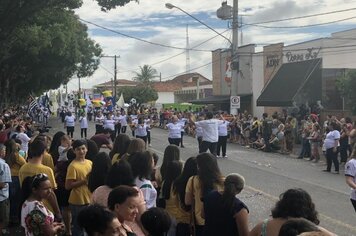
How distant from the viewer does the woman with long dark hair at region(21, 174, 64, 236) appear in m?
4.78

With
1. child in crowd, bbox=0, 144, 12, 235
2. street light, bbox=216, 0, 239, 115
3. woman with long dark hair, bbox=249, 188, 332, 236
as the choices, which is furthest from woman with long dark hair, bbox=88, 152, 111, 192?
street light, bbox=216, 0, 239, 115

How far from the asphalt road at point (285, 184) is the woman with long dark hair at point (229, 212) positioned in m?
4.27

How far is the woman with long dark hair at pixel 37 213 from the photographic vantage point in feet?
15.7

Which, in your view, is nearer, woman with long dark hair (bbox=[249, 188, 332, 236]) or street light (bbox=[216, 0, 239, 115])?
woman with long dark hair (bbox=[249, 188, 332, 236])

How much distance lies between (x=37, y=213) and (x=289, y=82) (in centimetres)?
2710

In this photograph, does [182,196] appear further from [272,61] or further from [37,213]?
[272,61]

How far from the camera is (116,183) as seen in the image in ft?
17.1

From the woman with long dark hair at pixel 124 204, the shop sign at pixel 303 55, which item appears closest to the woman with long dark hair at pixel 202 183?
the woman with long dark hair at pixel 124 204

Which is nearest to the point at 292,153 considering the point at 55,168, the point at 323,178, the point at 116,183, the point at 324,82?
the point at 323,178

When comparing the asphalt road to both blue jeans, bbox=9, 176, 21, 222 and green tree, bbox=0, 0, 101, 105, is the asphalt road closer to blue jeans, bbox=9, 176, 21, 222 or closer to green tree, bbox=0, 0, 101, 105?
blue jeans, bbox=9, 176, 21, 222

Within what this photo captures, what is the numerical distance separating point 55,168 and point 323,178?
30.7 ft

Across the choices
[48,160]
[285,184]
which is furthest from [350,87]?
[48,160]

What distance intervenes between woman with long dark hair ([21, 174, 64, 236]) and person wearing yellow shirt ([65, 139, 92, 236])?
47.9 inches

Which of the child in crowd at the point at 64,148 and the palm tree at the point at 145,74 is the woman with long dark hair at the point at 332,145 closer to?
the child in crowd at the point at 64,148
